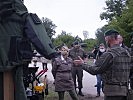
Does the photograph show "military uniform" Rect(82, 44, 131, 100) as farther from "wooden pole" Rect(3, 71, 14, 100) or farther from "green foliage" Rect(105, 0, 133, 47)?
"green foliage" Rect(105, 0, 133, 47)

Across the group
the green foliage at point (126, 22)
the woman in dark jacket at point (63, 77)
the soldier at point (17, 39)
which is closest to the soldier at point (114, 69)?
the soldier at point (17, 39)

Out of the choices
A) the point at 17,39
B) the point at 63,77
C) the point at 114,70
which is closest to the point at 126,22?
the point at 63,77

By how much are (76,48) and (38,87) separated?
5231 millimetres

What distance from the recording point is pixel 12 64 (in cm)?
448

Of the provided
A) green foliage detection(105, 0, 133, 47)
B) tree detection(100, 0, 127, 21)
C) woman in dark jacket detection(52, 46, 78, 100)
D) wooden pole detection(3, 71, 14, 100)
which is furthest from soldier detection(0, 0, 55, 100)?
tree detection(100, 0, 127, 21)

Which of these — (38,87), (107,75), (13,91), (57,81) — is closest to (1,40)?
(13,91)

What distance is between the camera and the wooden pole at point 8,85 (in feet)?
14.8

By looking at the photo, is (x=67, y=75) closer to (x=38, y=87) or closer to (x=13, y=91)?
(x=38, y=87)

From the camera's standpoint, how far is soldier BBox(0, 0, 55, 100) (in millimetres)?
4488

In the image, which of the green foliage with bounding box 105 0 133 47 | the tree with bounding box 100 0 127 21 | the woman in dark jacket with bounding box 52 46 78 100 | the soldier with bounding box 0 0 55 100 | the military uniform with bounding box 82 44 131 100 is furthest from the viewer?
the tree with bounding box 100 0 127 21

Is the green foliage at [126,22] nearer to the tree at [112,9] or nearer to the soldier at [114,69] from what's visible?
the tree at [112,9]

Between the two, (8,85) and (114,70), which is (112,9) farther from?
(8,85)

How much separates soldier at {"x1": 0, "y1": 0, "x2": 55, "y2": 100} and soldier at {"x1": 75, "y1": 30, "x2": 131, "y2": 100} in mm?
2134

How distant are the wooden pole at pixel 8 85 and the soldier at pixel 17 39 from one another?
2 cm
